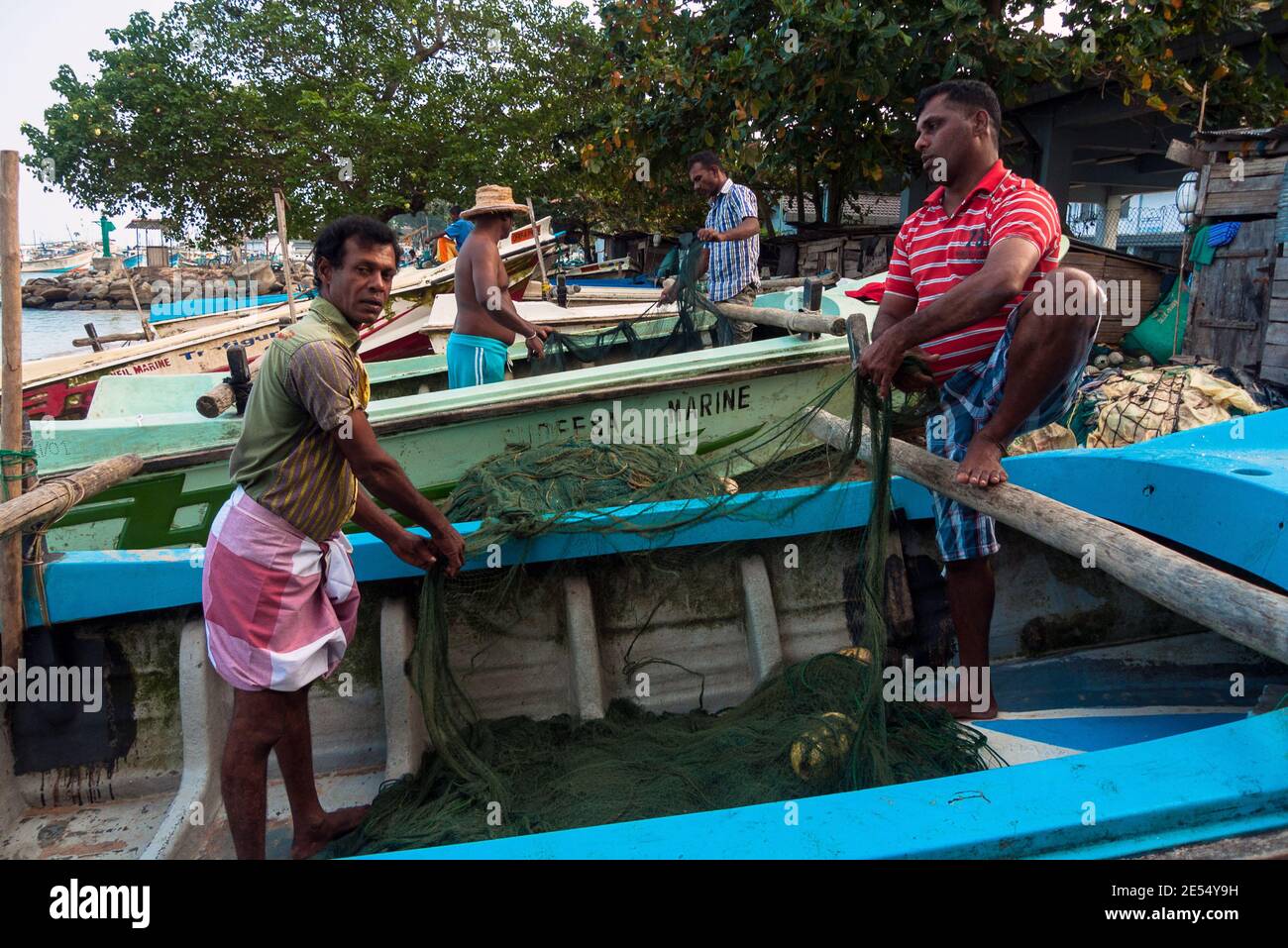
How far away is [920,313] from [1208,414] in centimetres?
444

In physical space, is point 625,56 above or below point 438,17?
below

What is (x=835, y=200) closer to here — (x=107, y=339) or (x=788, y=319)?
(x=788, y=319)

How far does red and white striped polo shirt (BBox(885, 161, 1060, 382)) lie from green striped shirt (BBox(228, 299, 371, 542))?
1.72 meters

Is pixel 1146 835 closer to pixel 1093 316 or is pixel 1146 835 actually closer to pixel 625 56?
pixel 1093 316

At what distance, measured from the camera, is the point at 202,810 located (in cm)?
280

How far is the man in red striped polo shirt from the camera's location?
242 cm

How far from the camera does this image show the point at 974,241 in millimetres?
2678

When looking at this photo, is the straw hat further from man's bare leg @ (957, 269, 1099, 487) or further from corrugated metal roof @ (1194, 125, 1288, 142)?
corrugated metal roof @ (1194, 125, 1288, 142)

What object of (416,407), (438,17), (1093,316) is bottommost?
(416,407)

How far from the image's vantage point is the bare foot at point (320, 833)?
2617mm

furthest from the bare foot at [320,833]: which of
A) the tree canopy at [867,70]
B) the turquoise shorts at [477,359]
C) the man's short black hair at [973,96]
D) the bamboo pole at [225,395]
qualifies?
the tree canopy at [867,70]

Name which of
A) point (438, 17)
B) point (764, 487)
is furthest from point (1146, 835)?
point (438, 17)

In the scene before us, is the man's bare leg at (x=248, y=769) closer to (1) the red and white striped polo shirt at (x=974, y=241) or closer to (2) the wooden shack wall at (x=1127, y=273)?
(1) the red and white striped polo shirt at (x=974, y=241)

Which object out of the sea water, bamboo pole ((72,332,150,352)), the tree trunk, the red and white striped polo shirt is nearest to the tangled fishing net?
the red and white striped polo shirt
